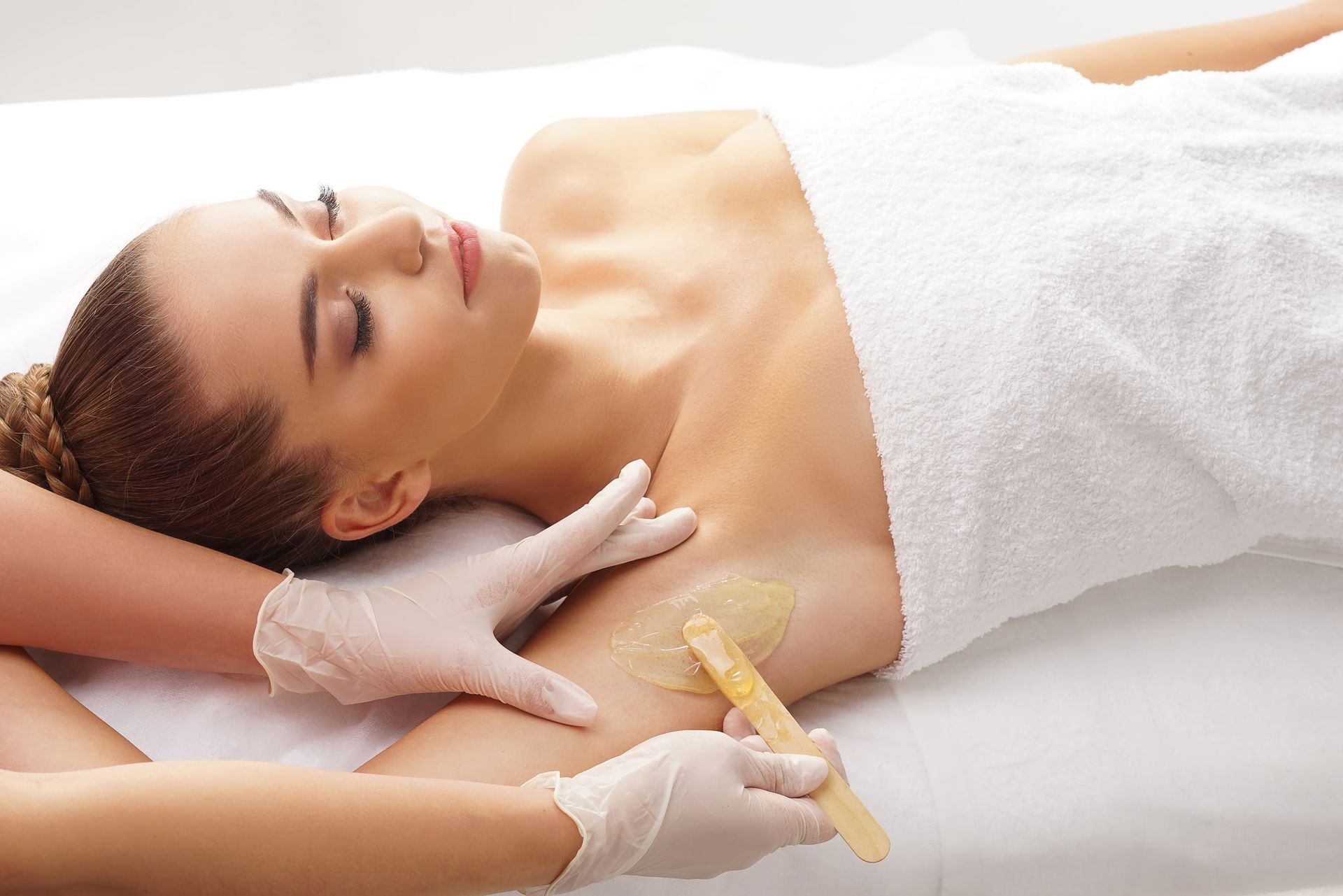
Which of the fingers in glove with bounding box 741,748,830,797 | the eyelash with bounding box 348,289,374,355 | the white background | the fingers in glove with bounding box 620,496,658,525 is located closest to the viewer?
the fingers in glove with bounding box 741,748,830,797

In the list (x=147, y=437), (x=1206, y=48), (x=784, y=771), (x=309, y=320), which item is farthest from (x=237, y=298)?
(x=1206, y=48)

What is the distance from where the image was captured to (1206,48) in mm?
1796

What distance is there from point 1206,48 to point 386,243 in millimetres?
1368

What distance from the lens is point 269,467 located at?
4.13 ft

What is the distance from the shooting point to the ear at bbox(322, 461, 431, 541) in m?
1.33

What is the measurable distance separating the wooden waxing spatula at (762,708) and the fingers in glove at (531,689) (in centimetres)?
14

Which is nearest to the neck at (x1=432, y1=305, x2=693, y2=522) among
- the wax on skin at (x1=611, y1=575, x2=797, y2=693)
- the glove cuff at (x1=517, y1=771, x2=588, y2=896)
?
the wax on skin at (x1=611, y1=575, x2=797, y2=693)

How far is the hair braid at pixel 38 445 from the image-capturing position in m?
1.27

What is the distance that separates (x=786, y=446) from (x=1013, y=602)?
0.35 meters

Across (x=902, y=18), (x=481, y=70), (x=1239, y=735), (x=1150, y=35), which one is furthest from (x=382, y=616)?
(x=902, y=18)

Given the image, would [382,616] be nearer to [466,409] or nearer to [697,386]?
[466,409]

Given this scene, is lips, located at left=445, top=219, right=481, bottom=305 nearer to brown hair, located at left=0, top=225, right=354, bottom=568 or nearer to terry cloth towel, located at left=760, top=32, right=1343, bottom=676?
brown hair, located at left=0, top=225, right=354, bottom=568

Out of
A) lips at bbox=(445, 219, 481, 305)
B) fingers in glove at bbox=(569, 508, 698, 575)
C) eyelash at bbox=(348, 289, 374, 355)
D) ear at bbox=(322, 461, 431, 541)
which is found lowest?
fingers in glove at bbox=(569, 508, 698, 575)

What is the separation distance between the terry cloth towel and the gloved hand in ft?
0.97
